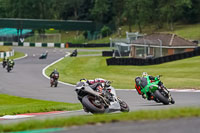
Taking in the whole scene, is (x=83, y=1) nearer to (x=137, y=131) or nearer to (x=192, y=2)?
(x=192, y=2)

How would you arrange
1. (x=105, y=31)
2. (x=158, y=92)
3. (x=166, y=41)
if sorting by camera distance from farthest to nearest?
(x=105, y=31) < (x=166, y=41) < (x=158, y=92)

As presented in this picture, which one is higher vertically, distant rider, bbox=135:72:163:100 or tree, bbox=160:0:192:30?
tree, bbox=160:0:192:30

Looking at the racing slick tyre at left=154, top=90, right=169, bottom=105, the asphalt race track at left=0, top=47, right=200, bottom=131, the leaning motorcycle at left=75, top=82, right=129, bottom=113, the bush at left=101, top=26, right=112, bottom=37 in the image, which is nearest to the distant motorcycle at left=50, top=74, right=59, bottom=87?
the asphalt race track at left=0, top=47, right=200, bottom=131

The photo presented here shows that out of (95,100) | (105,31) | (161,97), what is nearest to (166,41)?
(161,97)

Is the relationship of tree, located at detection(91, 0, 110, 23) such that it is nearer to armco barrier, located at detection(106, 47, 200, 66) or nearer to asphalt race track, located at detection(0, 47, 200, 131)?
armco barrier, located at detection(106, 47, 200, 66)

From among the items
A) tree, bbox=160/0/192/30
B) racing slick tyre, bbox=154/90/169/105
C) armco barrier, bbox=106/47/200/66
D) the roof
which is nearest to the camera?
racing slick tyre, bbox=154/90/169/105

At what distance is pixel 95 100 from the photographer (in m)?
12.7

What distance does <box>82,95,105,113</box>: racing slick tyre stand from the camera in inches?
484

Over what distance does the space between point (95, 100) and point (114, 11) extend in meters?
105

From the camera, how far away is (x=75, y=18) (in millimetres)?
122375

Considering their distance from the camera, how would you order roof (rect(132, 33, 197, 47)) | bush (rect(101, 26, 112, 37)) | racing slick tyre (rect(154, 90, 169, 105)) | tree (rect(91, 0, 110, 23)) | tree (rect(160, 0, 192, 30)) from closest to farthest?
racing slick tyre (rect(154, 90, 169, 105))
roof (rect(132, 33, 197, 47))
tree (rect(160, 0, 192, 30))
bush (rect(101, 26, 112, 37))
tree (rect(91, 0, 110, 23))

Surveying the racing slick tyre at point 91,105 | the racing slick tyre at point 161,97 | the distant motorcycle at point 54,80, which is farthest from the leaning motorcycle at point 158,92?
the distant motorcycle at point 54,80

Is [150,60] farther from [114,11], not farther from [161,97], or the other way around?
[114,11]

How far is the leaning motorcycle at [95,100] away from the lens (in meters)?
12.4
